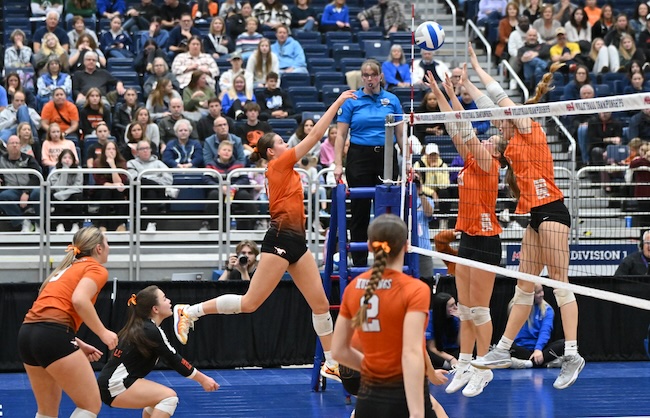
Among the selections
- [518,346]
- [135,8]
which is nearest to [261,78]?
[135,8]

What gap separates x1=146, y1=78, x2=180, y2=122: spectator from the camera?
15414mm

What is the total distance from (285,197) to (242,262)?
3434mm

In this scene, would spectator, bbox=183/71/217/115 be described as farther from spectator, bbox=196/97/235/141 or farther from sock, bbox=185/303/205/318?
sock, bbox=185/303/205/318

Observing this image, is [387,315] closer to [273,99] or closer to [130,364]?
[130,364]

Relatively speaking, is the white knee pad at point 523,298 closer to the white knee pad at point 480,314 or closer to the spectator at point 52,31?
the white knee pad at point 480,314

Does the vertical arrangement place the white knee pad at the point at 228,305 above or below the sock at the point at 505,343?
above

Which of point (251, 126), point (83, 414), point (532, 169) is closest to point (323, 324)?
point (532, 169)

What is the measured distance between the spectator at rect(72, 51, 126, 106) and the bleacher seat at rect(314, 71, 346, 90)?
3152mm

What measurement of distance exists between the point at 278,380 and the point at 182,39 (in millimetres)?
7772

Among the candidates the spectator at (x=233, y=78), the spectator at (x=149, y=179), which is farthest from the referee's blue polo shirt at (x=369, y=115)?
the spectator at (x=233, y=78)

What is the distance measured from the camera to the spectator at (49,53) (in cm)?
1603

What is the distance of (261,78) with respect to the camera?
17.0 m

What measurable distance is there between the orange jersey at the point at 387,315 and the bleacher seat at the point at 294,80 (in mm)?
11672

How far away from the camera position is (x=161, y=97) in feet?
50.7
